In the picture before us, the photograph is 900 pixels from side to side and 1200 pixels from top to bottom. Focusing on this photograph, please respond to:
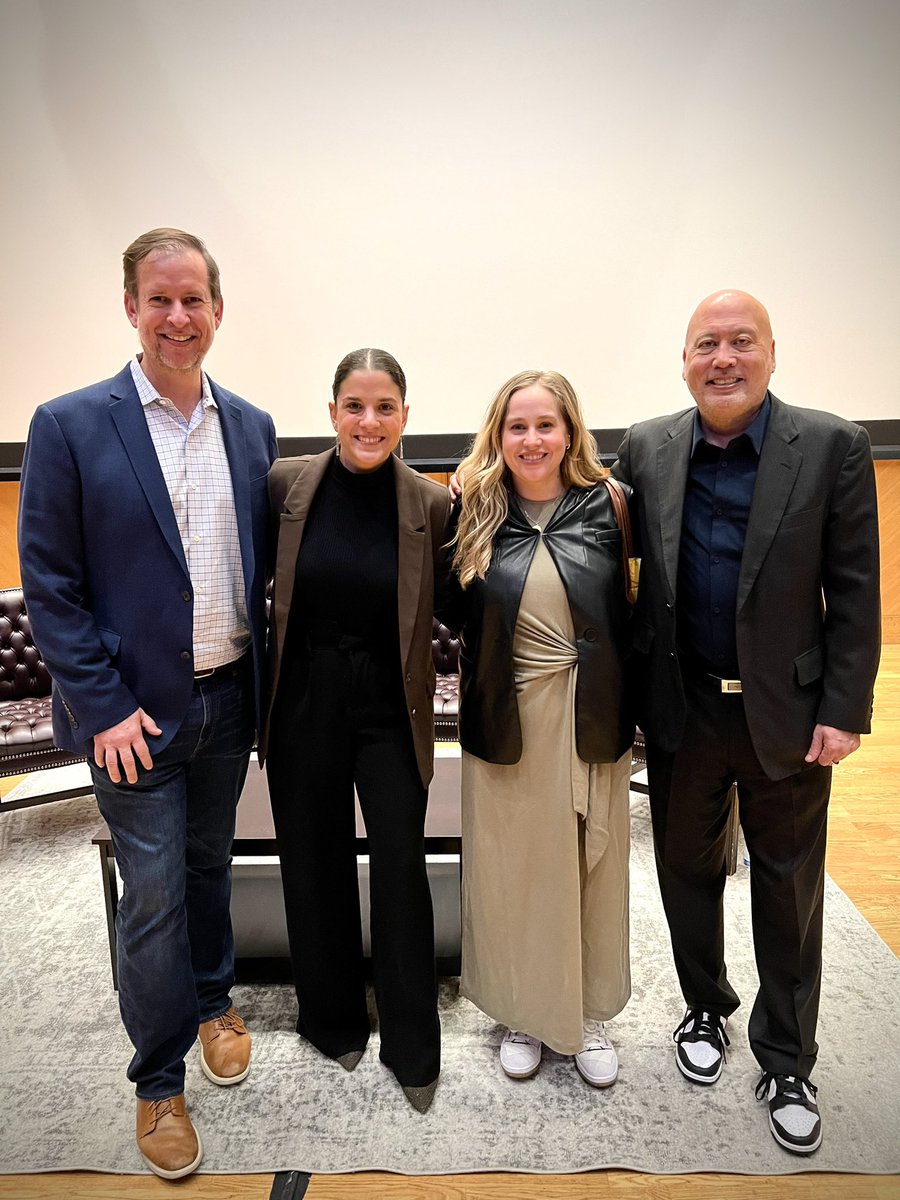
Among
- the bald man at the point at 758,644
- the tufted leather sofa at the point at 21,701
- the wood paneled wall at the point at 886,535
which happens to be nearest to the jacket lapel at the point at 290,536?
the bald man at the point at 758,644

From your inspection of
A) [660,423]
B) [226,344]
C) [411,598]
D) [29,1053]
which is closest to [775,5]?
[226,344]

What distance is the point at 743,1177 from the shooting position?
1765 millimetres

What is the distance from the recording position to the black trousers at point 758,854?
1854 mm

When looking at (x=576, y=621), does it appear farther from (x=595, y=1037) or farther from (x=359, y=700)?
(x=595, y=1037)

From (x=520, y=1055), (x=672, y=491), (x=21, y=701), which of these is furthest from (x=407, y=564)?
(x=21, y=701)

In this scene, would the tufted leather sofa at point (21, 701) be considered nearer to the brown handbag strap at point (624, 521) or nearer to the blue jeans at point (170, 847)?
the blue jeans at point (170, 847)

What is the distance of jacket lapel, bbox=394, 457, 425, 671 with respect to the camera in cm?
182

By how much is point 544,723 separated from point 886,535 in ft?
16.9

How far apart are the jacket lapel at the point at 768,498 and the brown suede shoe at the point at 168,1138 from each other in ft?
5.75

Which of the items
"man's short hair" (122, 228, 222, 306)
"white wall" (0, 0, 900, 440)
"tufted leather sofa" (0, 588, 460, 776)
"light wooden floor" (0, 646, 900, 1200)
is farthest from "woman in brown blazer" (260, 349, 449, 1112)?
"white wall" (0, 0, 900, 440)

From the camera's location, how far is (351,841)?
1.99m

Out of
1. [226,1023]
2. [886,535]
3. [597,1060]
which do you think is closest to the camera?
[597,1060]

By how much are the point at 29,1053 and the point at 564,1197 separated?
1.52 metres

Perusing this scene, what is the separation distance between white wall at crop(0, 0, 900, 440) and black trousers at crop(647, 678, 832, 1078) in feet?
12.6
